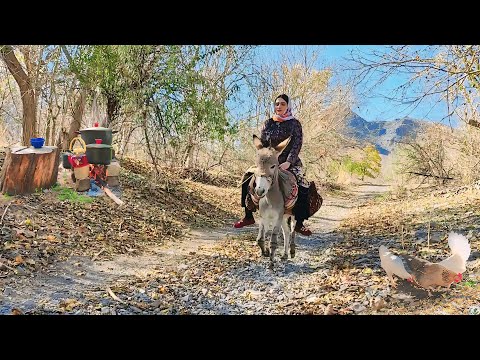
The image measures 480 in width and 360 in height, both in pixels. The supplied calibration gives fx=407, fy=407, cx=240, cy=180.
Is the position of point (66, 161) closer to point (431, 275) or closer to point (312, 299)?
point (312, 299)

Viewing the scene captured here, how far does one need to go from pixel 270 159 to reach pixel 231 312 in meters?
1.03

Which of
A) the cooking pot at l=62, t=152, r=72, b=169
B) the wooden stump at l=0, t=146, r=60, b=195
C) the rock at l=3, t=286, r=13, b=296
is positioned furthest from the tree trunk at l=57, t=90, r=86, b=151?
the rock at l=3, t=286, r=13, b=296

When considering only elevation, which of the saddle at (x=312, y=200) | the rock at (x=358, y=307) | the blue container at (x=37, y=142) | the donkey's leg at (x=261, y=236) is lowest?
the rock at (x=358, y=307)

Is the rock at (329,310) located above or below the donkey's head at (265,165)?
below

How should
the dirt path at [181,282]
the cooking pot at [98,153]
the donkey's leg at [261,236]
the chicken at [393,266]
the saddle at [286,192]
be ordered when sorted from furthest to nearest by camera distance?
the cooking pot at [98,153] → the donkey's leg at [261,236] → the saddle at [286,192] → the dirt path at [181,282] → the chicken at [393,266]

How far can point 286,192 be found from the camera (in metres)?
2.85

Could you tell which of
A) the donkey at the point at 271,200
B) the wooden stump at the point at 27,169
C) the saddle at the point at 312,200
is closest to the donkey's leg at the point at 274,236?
the donkey at the point at 271,200

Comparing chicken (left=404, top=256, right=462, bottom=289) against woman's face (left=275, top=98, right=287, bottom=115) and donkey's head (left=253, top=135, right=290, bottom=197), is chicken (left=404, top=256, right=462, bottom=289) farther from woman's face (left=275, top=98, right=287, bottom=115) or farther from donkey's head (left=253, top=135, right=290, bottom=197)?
woman's face (left=275, top=98, right=287, bottom=115)

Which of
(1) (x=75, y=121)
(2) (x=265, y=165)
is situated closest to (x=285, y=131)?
(2) (x=265, y=165)

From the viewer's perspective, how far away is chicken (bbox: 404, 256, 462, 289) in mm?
2529

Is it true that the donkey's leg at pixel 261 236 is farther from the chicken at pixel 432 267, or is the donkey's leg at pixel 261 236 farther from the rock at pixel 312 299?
the chicken at pixel 432 267

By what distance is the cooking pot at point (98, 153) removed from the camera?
12.9ft
